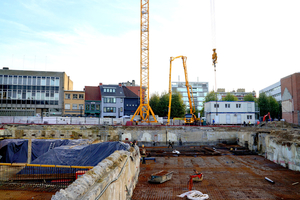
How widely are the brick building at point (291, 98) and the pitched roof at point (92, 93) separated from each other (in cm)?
4447

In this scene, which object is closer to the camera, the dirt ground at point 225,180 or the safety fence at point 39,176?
the dirt ground at point 225,180

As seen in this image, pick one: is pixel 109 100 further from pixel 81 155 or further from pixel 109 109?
pixel 81 155

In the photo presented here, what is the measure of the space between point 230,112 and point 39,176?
42.0m

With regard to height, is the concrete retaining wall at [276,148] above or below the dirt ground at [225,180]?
above

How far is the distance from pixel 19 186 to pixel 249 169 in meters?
16.6

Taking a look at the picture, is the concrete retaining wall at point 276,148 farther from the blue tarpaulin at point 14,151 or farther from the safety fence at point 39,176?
the blue tarpaulin at point 14,151

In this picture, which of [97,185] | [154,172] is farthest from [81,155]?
[97,185]

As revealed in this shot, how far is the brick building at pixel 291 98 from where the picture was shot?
42.3 metres

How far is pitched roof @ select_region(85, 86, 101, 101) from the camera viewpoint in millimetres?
56600

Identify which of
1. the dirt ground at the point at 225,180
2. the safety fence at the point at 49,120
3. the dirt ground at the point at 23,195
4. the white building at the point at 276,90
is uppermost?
the white building at the point at 276,90

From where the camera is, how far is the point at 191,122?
44.4 m

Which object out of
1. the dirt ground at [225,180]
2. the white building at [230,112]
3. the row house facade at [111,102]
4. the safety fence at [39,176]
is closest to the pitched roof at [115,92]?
the row house facade at [111,102]

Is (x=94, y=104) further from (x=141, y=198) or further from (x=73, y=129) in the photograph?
(x=141, y=198)

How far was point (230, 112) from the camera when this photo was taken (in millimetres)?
47156
